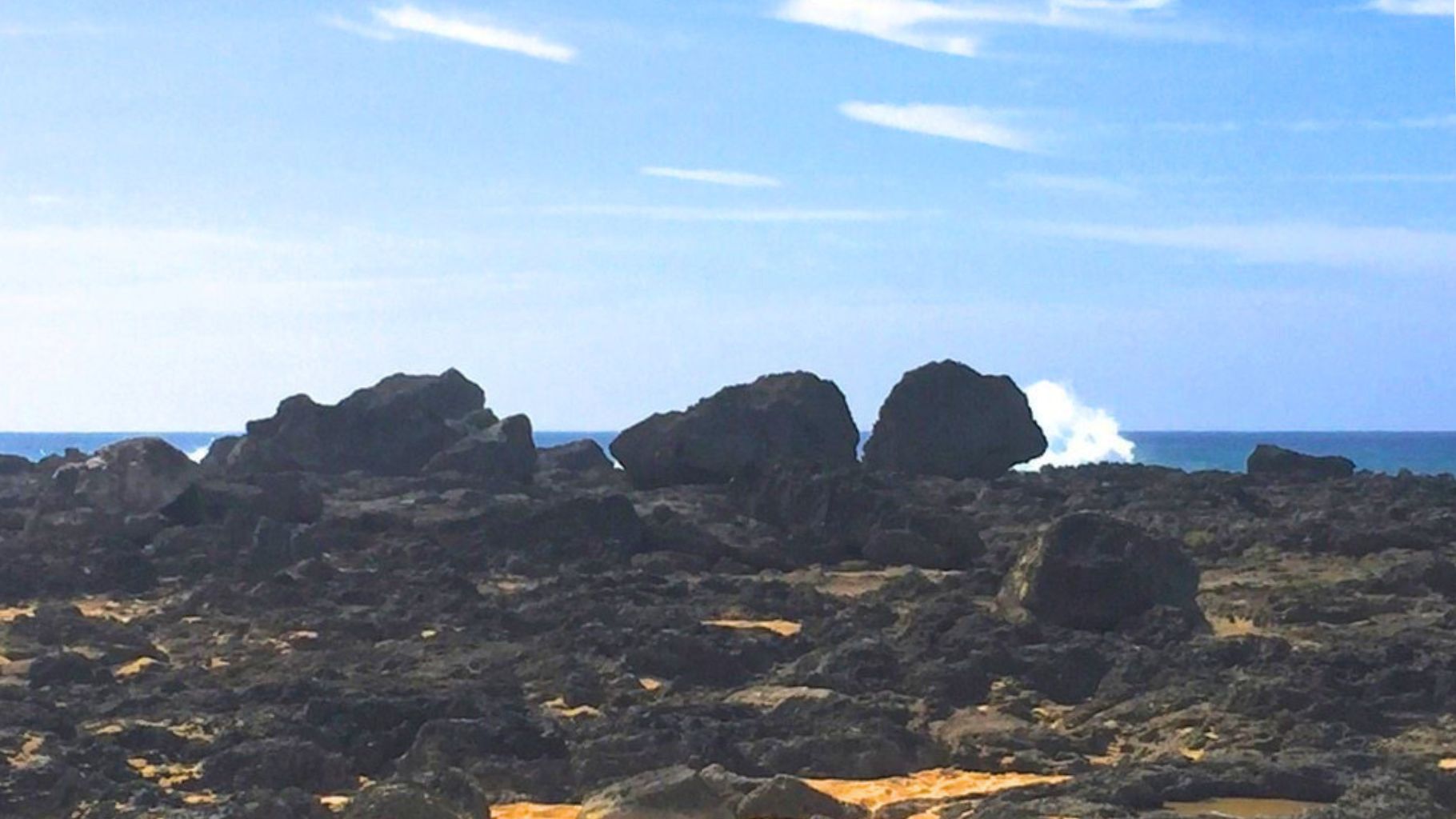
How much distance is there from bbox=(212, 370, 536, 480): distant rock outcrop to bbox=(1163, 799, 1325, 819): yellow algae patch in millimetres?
44756

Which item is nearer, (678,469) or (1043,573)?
(1043,573)

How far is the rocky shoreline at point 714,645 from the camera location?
52.9ft

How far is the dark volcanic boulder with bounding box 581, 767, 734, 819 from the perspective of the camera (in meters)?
14.2

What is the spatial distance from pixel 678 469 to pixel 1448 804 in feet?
128

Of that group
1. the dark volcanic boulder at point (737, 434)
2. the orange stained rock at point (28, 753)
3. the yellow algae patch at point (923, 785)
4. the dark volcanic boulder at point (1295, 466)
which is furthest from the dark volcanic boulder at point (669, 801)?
the dark volcanic boulder at point (1295, 466)

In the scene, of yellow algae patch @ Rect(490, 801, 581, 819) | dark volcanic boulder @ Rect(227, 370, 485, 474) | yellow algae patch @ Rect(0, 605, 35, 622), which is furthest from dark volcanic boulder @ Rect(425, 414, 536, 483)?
yellow algae patch @ Rect(490, 801, 581, 819)

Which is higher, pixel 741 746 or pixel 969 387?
pixel 969 387

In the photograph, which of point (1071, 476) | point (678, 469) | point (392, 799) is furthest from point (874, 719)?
point (1071, 476)

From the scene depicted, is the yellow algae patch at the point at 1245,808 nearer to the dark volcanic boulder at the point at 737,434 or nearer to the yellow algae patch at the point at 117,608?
the yellow algae patch at the point at 117,608

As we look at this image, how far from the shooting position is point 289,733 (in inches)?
727

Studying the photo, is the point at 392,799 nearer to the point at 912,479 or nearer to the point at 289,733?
the point at 289,733

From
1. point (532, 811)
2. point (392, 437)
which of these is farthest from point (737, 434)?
point (532, 811)

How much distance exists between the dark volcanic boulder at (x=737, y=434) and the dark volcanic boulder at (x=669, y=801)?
35565 millimetres

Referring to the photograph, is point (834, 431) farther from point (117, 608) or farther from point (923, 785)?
point (923, 785)
